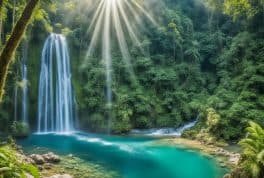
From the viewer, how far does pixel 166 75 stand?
81.7 ft

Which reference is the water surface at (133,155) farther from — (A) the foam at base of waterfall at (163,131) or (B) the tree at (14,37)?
(B) the tree at (14,37)

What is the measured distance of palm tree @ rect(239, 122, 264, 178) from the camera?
7.76 metres

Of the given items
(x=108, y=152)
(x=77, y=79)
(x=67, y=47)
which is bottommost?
(x=108, y=152)

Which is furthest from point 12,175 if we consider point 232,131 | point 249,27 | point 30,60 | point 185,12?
point 185,12

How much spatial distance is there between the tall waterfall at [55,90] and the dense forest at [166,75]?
0.46 m

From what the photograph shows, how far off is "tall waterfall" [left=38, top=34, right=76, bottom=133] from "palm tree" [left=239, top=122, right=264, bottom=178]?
15783 millimetres

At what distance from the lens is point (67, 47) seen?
24.9 meters

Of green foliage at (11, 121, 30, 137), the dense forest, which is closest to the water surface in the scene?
green foliage at (11, 121, 30, 137)

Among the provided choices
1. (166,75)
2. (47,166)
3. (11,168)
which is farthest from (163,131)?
(11,168)

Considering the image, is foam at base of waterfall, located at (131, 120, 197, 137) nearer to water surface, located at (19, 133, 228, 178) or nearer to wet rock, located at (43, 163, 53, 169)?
water surface, located at (19, 133, 228, 178)

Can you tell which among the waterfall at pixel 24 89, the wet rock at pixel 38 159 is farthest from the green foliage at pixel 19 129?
the wet rock at pixel 38 159

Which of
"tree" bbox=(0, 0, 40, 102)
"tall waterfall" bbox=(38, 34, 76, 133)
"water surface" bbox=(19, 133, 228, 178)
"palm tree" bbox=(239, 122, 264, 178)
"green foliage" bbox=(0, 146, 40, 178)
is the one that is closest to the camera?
"tree" bbox=(0, 0, 40, 102)

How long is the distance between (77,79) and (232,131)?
1216 cm

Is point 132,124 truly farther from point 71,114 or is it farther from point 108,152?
point 108,152
